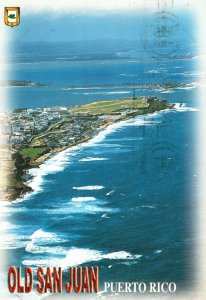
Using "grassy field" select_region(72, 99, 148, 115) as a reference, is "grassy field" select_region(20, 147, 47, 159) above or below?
below

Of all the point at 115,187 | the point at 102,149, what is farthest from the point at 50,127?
Answer: the point at 115,187

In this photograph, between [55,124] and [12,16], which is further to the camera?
[55,124]

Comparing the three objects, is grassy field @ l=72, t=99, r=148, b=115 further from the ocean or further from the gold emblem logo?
the gold emblem logo

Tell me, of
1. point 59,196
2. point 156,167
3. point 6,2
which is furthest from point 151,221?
point 6,2

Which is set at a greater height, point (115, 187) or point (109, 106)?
point (109, 106)

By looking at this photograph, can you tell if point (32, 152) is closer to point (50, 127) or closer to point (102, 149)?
point (50, 127)

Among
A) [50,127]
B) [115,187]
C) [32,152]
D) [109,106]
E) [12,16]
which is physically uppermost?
[12,16]

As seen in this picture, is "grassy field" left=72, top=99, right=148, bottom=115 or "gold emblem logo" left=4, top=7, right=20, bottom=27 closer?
"gold emblem logo" left=4, top=7, right=20, bottom=27

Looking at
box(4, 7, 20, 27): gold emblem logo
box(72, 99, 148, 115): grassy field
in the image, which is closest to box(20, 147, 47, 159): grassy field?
box(72, 99, 148, 115): grassy field

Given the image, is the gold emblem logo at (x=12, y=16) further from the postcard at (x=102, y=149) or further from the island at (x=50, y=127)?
the island at (x=50, y=127)
